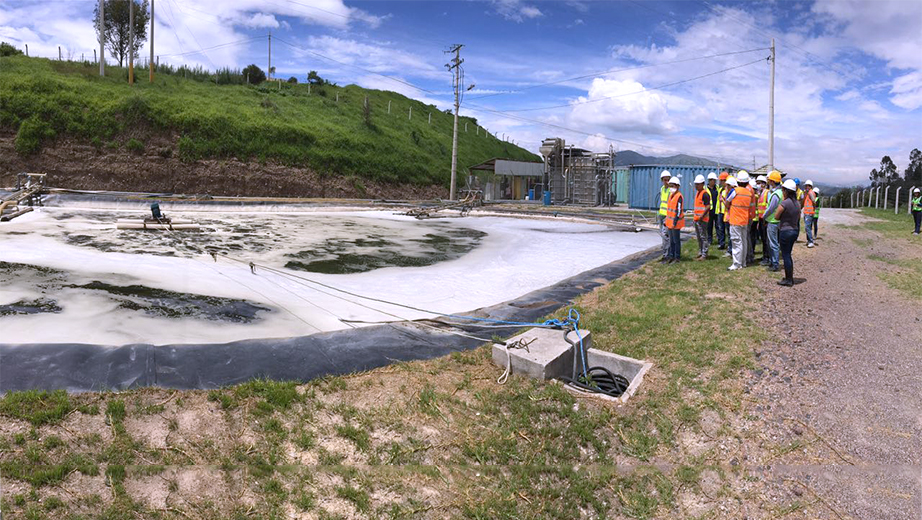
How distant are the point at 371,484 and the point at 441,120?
215 ft

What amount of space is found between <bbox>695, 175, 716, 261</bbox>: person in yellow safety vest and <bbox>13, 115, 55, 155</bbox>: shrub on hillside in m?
35.0

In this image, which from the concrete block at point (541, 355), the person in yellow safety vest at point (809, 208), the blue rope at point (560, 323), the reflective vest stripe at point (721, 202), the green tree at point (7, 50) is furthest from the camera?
the green tree at point (7, 50)

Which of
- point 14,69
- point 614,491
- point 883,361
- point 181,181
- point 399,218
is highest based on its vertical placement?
point 14,69

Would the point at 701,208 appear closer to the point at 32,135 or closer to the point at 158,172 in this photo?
the point at 158,172

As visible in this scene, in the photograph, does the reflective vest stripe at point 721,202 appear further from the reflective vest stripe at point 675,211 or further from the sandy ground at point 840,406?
the sandy ground at point 840,406

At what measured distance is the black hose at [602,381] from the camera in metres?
5.84

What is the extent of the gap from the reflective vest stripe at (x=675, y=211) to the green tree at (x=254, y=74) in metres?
51.7

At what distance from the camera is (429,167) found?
162 ft

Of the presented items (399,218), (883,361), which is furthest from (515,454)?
(399,218)

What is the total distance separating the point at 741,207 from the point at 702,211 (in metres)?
1.35

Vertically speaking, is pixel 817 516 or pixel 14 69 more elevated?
pixel 14 69

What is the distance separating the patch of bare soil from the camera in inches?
1222

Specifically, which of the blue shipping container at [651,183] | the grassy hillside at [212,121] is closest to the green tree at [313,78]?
the grassy hillside at [212,121]

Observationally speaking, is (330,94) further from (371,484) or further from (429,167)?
(371,484)
